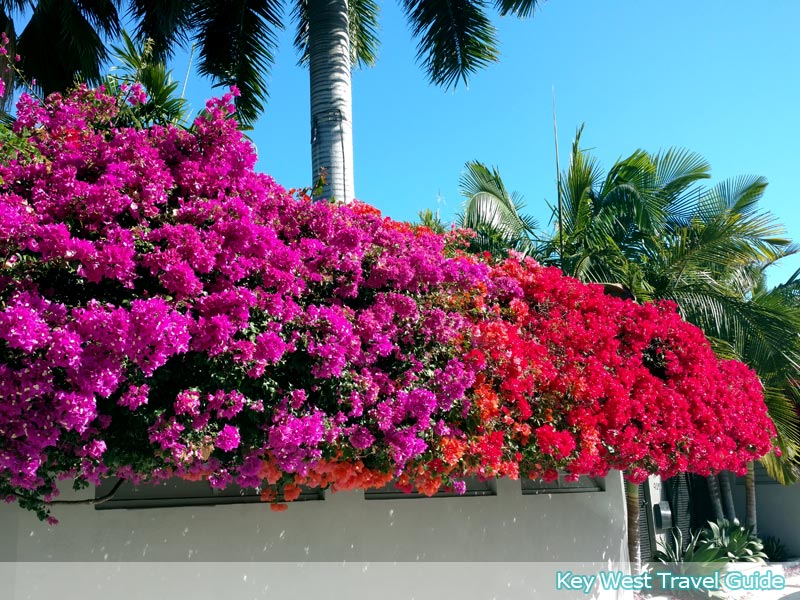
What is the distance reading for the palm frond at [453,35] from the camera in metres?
10.6

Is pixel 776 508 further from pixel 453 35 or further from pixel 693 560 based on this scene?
pixel 453 35

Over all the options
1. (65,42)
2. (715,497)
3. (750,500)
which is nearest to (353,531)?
(65,42)

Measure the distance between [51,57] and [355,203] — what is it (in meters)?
7.21

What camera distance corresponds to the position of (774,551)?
15.5 meters

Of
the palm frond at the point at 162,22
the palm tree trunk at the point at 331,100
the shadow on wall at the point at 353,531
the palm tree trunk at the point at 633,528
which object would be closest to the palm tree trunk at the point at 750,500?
the palm tree trunk at the point at 633,528

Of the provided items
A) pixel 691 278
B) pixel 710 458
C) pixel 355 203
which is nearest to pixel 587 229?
pixel 691 278

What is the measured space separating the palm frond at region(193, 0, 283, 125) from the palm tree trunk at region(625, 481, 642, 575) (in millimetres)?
7932

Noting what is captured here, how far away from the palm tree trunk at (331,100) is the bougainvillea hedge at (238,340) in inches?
75.5

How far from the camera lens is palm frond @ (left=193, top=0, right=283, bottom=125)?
10.5 m

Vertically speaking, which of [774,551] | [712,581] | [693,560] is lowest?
[774,551]

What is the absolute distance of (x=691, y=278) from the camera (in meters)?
11.1

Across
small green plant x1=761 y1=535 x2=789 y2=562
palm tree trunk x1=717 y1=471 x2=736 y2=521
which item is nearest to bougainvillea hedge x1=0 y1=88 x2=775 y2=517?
palm tree trunk x1=717 y1=471 x2=736 y2=521

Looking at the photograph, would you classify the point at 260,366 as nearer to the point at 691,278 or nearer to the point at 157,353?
the point at 157,353

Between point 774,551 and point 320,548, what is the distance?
519 inches
